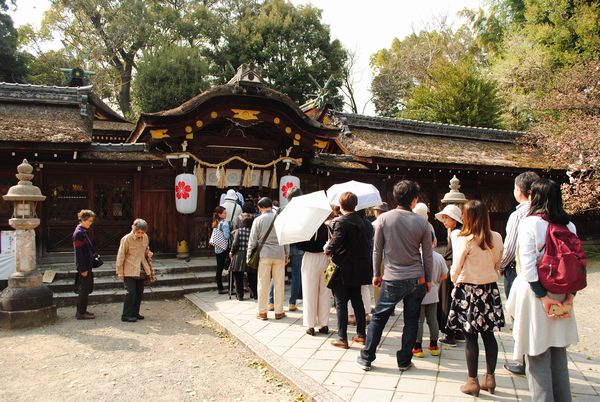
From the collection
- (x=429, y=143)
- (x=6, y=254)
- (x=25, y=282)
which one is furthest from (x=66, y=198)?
(x=429, y=143)

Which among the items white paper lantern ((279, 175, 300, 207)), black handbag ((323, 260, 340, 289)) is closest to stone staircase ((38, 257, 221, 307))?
white paper lantern ((279, 175, 300, 207))

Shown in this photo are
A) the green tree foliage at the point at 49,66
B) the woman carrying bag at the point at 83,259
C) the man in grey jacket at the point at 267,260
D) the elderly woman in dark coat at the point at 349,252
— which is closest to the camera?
the elderly woman in dark coat at the point at 349,252

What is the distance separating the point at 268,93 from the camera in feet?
37.5

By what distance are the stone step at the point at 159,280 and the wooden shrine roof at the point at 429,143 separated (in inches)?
249

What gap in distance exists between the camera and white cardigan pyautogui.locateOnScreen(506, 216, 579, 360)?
132 inches

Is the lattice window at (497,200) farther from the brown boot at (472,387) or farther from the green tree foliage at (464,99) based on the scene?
the brown boot at (472,387)

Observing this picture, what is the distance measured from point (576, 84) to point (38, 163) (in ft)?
62.3

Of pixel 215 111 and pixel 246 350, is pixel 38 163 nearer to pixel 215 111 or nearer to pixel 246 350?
pixel 215 111

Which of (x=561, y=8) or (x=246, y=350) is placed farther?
(x=561, y=8)

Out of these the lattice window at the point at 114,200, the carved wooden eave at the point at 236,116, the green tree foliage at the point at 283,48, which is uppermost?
the green tree foliage at the point at 283,48

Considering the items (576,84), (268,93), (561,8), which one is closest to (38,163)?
(268,93)

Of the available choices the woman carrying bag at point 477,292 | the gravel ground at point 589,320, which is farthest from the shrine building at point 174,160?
the woman carrying bag at point 477,292

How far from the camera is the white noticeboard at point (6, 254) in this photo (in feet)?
28.7

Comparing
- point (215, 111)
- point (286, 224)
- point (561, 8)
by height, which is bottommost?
point (286, 224)
